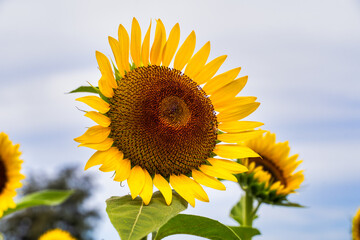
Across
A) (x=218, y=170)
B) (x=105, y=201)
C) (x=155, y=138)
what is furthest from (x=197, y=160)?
(x=105, y=201)

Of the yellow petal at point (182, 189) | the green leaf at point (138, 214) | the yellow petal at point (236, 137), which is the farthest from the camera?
the yellow petal at point (236, 137)

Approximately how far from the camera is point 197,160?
1938 millimetres

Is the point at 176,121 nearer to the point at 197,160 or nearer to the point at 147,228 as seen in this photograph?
the point at 197,160

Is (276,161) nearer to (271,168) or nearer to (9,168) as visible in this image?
(271,168)

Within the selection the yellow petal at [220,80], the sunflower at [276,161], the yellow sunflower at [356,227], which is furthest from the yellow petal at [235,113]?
the yellow sunflower at [356,227]

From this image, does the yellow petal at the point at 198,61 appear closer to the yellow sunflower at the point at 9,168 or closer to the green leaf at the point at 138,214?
the green leaf at the point at 138,214

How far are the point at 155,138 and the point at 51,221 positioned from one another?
2647 cm

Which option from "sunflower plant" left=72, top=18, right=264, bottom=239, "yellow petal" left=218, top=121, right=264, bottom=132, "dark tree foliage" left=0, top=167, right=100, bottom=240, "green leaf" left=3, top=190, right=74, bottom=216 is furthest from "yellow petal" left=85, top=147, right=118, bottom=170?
"dark tree foliage" left=0, top=167, right=100, bottom=240

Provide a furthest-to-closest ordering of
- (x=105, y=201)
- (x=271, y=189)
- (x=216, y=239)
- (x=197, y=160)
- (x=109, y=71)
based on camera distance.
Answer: (x=271, y=189) → (x=197, y=160) → (x=109, y=71) → (x=216, y=239) → (x=105, y=201)

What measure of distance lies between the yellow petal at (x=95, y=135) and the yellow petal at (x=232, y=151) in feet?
1.89

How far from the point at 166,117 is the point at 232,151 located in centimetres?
38

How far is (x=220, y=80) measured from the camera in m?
2.10

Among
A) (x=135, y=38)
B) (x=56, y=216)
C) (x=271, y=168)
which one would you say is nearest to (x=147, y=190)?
(x=135, y=38)

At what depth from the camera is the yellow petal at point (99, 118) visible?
1687mm
